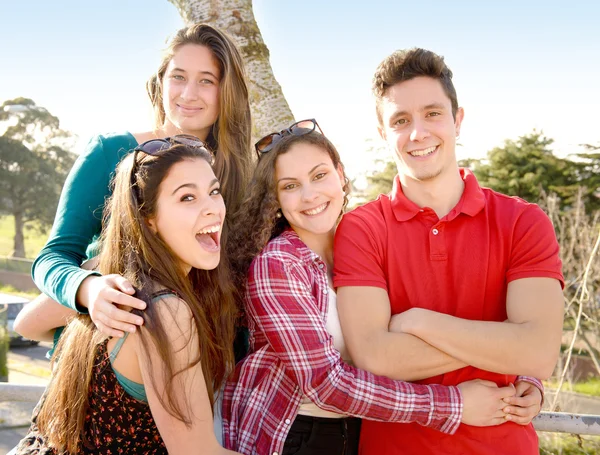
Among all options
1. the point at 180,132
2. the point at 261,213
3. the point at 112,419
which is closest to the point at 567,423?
the point at 261,213

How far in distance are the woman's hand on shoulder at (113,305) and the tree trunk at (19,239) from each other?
121ft

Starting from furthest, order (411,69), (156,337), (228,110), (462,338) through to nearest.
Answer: (228,110) < (411,69) < (462,338) < (156,337)

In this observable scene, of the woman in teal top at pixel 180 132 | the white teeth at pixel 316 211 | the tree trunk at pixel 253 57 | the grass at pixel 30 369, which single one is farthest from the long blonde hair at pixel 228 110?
the grass at pixel 30 369

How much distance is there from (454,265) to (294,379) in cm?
83

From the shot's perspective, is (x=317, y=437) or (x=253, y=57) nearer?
(x=317, y=437)

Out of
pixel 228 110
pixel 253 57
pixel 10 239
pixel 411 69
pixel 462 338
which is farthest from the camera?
pixel 10 239

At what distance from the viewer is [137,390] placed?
2035mm

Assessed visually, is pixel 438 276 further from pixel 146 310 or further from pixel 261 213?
pixel 146 310

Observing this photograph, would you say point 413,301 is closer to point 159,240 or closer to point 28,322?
point 159,240

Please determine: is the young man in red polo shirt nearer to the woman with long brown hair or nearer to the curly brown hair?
the curly brown hair

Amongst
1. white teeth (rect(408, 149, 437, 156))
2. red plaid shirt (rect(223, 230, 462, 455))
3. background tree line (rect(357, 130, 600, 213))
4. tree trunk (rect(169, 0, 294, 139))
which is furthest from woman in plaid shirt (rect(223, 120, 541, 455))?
background tree line (rect(357, 130, 600, 213))

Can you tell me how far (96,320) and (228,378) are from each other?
651 mm

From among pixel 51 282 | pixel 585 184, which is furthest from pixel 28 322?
pixel 585 184

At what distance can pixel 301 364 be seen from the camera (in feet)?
6.98
